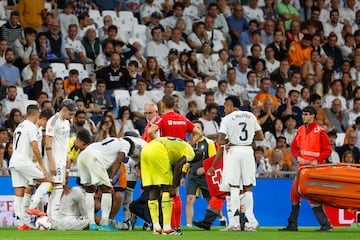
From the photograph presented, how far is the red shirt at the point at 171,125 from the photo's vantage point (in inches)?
724

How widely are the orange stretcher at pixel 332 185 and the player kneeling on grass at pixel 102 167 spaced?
452 centimetres

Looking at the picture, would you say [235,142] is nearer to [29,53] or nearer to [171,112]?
[171,112]

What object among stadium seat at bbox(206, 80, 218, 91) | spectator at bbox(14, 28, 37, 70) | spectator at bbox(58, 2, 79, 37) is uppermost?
spectator at bbox(58, 2, 79, 37)

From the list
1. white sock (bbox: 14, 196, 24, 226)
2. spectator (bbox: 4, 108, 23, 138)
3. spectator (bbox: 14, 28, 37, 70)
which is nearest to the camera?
white sock (bbox: 14, 196, 24, 226)

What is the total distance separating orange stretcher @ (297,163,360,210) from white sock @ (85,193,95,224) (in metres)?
4.92

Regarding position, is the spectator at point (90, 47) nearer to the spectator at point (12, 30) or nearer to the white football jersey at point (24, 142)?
the spectator at point (12, 30)

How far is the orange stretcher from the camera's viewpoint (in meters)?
15.7

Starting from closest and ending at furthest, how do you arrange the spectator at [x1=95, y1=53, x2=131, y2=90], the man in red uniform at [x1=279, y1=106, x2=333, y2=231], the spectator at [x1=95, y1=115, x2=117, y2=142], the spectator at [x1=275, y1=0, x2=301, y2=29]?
the man in red uniform at [x1=279, y1=106, x2=333, y2=231] → the spectator at [x1=95, y1=115, x2=117, y2=142] → the spectator at [x1=95, y1=53, x2=131, y2=90] → the spectator at [x1=275, y1=0, x2=301, y2=29]

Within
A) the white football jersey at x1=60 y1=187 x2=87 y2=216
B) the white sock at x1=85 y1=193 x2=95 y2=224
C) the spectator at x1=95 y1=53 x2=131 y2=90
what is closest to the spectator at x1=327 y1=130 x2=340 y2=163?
the spectator at x1=95 y1=53 x2=131 y2=90

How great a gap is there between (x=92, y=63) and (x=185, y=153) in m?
10.6

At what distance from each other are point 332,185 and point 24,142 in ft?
21.7

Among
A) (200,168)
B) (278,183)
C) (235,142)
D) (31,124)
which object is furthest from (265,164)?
(31,124)

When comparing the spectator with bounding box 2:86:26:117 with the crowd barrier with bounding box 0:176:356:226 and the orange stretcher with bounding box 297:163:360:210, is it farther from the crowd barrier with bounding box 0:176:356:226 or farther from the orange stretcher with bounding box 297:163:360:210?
the orange stretcher with bounding box 297:163:360:210

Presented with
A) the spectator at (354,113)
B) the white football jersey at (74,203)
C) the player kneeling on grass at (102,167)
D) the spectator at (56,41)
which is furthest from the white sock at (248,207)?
the spectator at (354,113)
